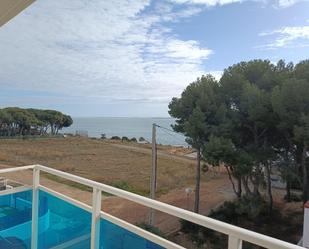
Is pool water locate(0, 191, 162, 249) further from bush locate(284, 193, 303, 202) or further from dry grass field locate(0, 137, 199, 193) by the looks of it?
bush locate(284, 193, 303, 202)

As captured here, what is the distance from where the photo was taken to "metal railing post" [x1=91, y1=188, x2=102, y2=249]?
58.9 inches

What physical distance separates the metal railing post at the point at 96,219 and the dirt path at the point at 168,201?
506 cm

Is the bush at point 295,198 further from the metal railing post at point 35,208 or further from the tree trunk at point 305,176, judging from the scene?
the metal railing post at point 35,208

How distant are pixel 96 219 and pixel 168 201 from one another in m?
9.38

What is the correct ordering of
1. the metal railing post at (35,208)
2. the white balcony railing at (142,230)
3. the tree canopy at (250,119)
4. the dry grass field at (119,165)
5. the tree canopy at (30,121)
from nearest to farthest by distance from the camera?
1. the white balcony railing at (142,230)
2. the metal railing post at (35,208)
3. the tree canopy at (250,119)
4. the dry grass field at (119,165)
5. the tree canopy at (30,121)

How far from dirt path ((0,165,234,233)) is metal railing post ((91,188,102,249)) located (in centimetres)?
506

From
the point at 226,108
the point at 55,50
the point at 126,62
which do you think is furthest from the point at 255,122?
the point at 55,50

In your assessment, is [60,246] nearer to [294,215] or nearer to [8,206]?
[8,206]

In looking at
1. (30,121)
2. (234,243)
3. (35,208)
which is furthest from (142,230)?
(30,121)

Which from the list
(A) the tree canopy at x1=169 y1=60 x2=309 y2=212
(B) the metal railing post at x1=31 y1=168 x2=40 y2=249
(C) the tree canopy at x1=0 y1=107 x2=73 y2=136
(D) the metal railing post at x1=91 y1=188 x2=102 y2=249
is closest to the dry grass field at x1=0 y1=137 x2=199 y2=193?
(A) the tree canopy at x1=169 y1=60 x2=309 y2=212

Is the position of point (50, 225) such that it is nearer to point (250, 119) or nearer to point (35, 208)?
point (35, 208)

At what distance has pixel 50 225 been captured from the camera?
1.93 metres

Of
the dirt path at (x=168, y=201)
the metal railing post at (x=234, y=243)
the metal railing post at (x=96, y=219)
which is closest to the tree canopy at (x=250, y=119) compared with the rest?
the dirt path at (x=168, y=201)

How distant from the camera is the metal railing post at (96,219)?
1.50 metres
